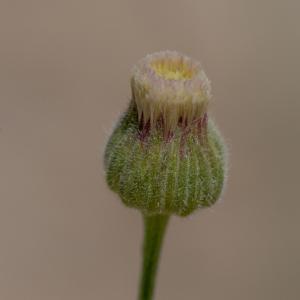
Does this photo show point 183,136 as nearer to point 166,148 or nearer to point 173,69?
point 166,148

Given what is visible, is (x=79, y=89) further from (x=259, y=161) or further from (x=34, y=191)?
(x=259, y=161)

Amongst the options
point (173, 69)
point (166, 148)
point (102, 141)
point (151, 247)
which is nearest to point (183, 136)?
point (166, 148)

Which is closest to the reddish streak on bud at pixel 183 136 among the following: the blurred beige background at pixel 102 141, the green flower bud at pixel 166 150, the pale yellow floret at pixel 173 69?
the green flower bud at pixel 166 150

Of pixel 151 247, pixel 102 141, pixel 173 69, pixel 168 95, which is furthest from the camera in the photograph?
pixel 102 141

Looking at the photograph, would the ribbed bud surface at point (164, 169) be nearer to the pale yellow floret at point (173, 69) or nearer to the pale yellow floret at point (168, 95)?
the pale yellow floret at point (168, 95)

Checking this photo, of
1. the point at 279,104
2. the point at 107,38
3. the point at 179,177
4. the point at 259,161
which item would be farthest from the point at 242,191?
the point at 179,177

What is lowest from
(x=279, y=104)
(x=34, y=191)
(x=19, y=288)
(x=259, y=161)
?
(x=19, y=288)
